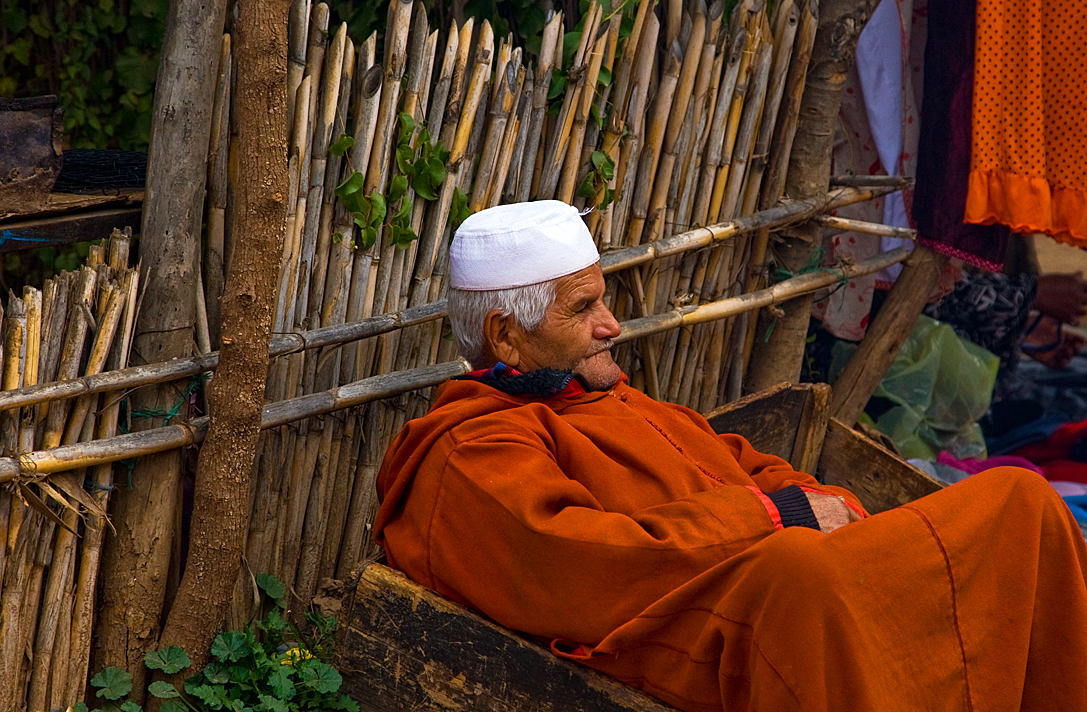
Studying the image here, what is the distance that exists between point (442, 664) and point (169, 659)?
0.80 meters

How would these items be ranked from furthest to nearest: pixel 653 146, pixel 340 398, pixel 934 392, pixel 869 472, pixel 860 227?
pixel 934 392 < pixel 860 227 < pixel 869 472 < pixel 653 146 < pixel 340 398

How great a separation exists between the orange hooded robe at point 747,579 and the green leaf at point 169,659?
0.68 meters

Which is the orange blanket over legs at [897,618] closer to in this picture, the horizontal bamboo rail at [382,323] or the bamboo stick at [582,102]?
the horizontal bamboo rail at [382,323]

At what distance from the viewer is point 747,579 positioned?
63.4 inches

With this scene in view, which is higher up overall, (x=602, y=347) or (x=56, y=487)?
(x=602, y=347)

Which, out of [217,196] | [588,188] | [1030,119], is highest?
[1030,119]

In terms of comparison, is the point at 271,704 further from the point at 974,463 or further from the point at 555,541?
the point at 974,463

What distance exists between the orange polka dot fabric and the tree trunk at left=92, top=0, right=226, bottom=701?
8.43ft

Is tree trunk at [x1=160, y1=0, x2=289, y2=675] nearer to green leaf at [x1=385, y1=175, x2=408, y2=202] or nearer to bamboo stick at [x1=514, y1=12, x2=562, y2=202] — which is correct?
green leaf at [x1=385, y1=175, x2=408, y2=202]

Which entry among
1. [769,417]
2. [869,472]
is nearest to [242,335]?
[769,417]

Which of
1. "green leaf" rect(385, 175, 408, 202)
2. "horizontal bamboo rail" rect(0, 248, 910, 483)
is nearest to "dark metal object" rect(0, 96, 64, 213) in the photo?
"horizontal bamboo rail" rect(0, 248, 910, 483)

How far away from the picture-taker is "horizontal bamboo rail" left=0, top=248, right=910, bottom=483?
2.12 meters

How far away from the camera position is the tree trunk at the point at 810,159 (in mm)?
3309

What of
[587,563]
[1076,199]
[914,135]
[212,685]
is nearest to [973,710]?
[587,563]
